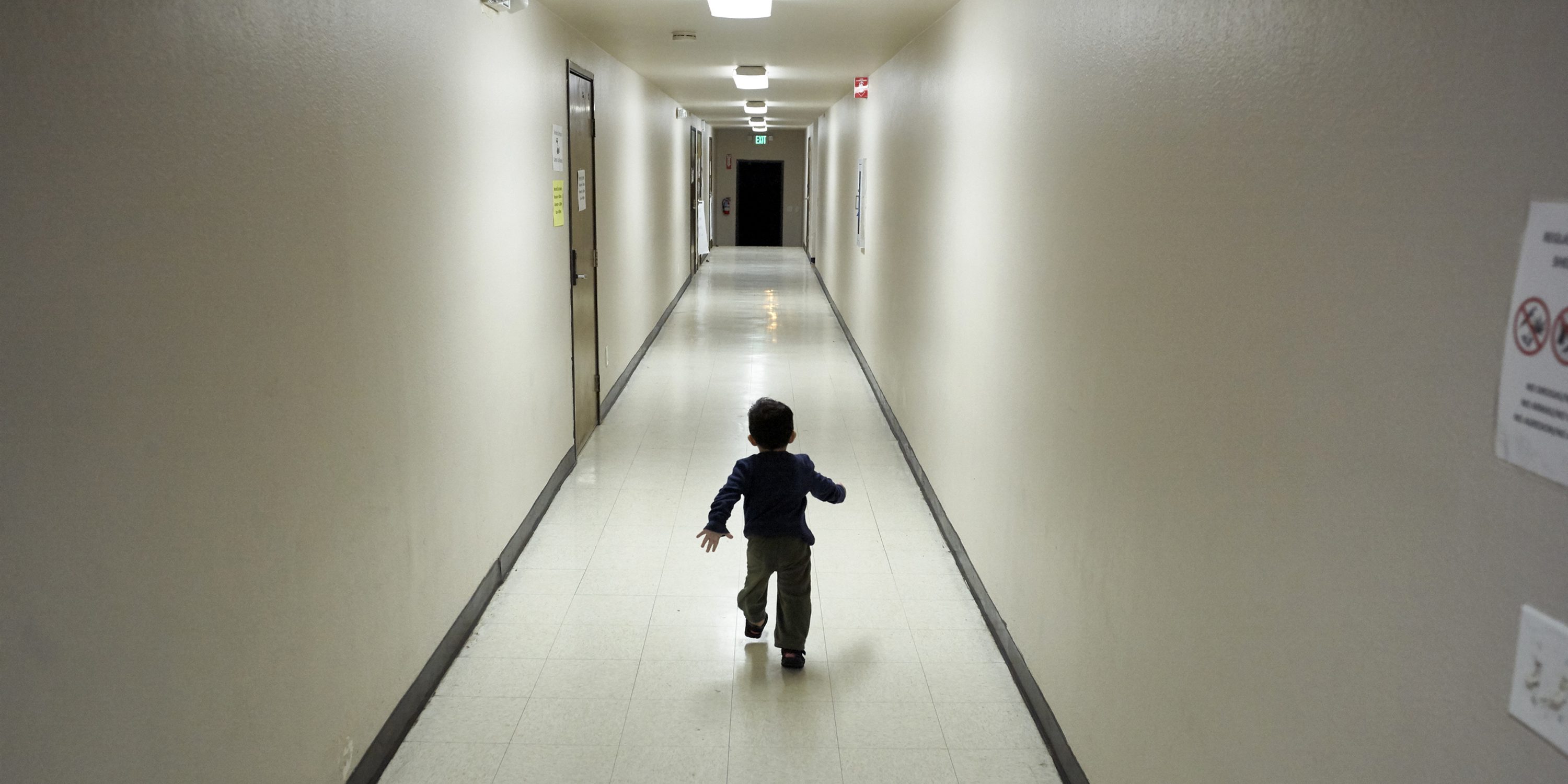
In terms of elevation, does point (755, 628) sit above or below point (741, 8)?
below

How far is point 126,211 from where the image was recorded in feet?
5.63

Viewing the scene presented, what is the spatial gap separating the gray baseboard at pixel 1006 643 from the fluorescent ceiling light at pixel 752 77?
3.29m

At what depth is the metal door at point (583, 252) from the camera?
6.16 m

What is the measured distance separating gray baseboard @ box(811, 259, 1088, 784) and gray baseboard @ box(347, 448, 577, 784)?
6.01ft

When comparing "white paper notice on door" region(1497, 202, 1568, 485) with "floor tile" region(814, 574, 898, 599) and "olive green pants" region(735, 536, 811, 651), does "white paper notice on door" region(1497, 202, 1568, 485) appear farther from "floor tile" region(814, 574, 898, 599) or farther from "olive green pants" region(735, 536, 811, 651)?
"floor tile" region(814, 574, 898, 599)

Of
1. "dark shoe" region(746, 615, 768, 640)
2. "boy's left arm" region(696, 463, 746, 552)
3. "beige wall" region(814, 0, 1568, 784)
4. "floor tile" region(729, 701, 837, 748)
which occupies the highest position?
"beige wall" region(814, 0, 1568, 784)

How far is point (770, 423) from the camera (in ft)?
11.3

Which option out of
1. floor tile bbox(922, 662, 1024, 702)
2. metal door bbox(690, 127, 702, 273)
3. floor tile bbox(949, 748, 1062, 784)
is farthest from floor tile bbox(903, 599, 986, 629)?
metal door bbox(690, 127, 702, 273)

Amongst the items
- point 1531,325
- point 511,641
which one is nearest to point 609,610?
point 511,641

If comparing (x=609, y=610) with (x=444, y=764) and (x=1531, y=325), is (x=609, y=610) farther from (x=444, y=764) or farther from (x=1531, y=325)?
(x=1531, y=325)

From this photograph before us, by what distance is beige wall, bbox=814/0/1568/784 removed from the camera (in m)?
1.22

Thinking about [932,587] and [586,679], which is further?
[932,587]

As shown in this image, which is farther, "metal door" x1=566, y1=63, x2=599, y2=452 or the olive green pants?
"metal door" x1=566, y1=63, x2=599, y2=452

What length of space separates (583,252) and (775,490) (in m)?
3.51
